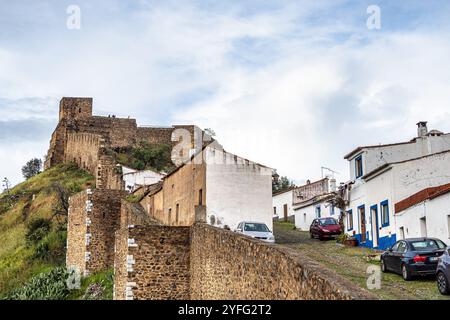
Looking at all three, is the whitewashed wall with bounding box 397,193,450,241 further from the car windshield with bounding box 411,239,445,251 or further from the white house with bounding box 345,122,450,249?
the car windshield with bounding box 411,239,445,251

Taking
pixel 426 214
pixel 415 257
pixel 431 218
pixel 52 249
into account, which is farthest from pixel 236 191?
pixel 52 249

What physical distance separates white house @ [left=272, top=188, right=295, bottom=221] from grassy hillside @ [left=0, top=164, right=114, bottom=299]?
14818 mm

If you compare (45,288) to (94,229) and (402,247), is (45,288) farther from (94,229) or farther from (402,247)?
(402,247)

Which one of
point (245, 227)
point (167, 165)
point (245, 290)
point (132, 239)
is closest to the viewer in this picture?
point (245, 290)

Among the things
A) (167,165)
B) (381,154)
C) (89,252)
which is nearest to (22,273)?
(89,252)

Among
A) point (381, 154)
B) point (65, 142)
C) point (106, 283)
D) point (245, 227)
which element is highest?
point (65, 142)

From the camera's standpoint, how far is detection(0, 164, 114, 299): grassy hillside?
38.0 meters

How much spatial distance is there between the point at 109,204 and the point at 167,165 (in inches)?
1020

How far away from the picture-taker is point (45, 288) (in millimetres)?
33438

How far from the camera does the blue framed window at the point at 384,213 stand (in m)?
30.6

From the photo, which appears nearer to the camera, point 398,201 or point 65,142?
point 398,201

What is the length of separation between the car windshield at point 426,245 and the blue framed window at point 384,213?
9.15m

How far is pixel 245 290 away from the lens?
15.6m

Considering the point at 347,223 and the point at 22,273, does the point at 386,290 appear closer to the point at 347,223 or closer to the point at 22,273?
the point at 347,223
